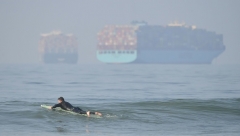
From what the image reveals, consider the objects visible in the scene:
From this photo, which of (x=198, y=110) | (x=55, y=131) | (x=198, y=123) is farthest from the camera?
(x=198, y=110)

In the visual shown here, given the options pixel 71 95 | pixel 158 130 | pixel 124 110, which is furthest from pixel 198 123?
pixel 71 95

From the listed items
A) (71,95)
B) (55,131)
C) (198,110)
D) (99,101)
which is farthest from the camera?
(71,95)

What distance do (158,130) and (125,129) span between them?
152cm

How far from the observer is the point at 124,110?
122 feet

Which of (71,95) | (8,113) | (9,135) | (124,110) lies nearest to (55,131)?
(9,135)

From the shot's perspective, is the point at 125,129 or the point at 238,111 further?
the point at 238,111

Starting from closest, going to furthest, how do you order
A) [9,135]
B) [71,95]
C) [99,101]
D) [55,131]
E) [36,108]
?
[9,135] < [55,131] < [36,108] < [99,101] < [71,95]

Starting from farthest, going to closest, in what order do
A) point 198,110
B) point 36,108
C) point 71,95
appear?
point 71,95
point 198,110
point 36,108

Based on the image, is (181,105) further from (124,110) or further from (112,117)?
(112,117)

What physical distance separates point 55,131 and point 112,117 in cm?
547

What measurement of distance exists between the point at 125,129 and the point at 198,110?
10851mm

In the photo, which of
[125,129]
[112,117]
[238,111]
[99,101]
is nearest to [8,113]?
[112,117]

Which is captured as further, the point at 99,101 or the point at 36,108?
the point at 99,101

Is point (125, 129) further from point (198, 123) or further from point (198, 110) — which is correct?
point (198, 110)
